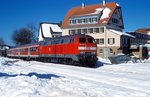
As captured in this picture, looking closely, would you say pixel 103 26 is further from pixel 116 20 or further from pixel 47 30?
pixel 47 30

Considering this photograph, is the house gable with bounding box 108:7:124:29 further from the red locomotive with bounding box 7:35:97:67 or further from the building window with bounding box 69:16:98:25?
the red locomotive with bounding box 7:35:97:67

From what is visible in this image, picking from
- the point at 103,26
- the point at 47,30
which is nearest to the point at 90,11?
the point at 103,26

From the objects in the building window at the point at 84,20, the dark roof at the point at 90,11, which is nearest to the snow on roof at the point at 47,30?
the dark roof at the point at 90,11

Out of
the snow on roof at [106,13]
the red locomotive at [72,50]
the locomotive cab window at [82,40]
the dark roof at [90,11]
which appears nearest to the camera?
the red locomotive at [72,50]

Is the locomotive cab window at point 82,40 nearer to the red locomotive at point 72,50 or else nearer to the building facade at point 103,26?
the red locomotive at point 72,50

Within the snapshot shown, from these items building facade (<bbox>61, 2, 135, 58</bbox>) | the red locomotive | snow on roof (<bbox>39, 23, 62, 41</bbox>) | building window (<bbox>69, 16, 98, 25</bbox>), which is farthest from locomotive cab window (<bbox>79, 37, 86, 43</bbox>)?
snow on roof (<bbox>39, 23, 62, 41</bbox>)

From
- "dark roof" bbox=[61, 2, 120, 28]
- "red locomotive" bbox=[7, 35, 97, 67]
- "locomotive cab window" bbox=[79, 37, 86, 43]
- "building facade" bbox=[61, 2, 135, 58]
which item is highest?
"dark roof" bbox=[61, 2, 120, 28]

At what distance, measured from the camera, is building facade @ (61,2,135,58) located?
59653 millimetres

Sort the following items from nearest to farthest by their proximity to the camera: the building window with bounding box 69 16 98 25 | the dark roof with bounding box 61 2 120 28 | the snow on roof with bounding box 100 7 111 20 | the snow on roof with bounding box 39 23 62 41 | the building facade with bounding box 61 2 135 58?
the building facade with bounding box 61 2 135 58 → the dark roof with bounding box 61 2 120 28 → the snow on roof with bounding box 100 7 111 20 → the building window with bounding box 69 16 98 25 → the snow on roof with bounding box 39 23 62 41

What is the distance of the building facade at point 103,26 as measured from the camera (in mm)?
59653

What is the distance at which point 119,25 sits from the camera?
66625 millimetres

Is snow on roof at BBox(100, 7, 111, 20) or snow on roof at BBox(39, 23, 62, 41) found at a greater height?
snow on roof at BBox(100, 7, 111, 20)

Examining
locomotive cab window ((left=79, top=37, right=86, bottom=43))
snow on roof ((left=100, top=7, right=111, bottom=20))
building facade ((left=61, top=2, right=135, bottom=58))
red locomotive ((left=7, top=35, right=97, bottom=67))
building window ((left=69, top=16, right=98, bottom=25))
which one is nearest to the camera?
red locomotive ((left=7, top=35, right=97, bottom=67))

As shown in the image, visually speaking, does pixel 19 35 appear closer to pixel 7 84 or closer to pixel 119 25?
pixel 119 25
